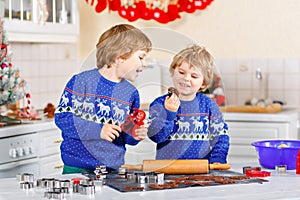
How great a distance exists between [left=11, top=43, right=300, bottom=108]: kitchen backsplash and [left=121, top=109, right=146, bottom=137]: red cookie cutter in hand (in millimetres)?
2029

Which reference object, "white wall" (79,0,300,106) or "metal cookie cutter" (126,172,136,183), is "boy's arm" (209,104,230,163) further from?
"white wall" (79,0,300,106)

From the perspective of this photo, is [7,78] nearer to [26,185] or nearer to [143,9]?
[143,9]

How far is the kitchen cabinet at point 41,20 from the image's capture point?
3.72 m

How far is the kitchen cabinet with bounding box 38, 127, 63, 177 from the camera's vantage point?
141 inches

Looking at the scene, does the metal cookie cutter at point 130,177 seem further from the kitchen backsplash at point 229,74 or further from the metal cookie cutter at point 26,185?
the kitchen backsplash at point 229,74

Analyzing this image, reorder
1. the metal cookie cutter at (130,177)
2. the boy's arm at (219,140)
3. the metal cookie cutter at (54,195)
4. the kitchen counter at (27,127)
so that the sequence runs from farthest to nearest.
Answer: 1. the kitchen counter at (27,127)
2. the boy's arm at (219,140)
3. the metal cookie cutter at (130,177)
4. the metal cookie cutter at (54,195)

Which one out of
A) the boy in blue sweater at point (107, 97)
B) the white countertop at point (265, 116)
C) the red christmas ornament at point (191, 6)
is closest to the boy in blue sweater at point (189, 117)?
the boy in blue sweater at point (107, 97)

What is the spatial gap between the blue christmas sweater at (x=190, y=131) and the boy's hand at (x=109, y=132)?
172 millimetres

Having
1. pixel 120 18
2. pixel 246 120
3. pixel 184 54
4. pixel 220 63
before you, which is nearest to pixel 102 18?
pixel 120 18

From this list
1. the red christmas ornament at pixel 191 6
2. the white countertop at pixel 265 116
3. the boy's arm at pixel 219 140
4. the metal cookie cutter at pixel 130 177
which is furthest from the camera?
the red christmas ornament at pixel 191 6

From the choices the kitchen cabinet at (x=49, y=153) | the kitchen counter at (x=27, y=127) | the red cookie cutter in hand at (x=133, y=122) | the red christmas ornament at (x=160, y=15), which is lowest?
the kitchen cabinet at (x=49, y=153)

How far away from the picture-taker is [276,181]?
207 centimetres

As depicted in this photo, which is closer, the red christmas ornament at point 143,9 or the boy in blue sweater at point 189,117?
the boy in blue sweater at point 189,117

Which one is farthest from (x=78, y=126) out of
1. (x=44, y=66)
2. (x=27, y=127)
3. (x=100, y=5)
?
(x=100, y=5)
